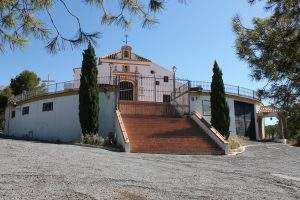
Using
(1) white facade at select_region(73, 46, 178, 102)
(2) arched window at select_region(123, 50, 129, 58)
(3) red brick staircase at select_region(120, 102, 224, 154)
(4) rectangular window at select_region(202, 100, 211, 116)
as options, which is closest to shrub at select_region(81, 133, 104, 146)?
(3) red brick staircase at select_region(120, 102, 224, 154)

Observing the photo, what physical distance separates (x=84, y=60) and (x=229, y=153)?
32.9 feet

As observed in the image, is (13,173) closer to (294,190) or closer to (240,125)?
(294,190)

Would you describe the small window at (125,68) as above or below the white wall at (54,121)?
above

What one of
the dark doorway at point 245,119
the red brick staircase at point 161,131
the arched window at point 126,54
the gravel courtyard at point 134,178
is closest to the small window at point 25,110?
the red brick staircase at point 161,131

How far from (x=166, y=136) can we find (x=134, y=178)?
453 inches

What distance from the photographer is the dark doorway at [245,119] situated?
35.1 m

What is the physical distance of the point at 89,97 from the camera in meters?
26.3

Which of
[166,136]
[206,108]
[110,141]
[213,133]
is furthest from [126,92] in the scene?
[213,133]

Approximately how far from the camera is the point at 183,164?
56.8ft

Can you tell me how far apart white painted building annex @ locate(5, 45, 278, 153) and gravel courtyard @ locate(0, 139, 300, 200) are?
348 inches

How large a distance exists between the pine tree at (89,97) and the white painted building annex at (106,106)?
135 cm

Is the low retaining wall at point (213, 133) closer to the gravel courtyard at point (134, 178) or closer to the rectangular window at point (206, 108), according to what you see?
the gravel courtyard at point (134, 178)

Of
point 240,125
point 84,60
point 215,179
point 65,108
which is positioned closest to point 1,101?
point 65,108

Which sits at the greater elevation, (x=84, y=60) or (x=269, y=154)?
(x=84, y=60)
